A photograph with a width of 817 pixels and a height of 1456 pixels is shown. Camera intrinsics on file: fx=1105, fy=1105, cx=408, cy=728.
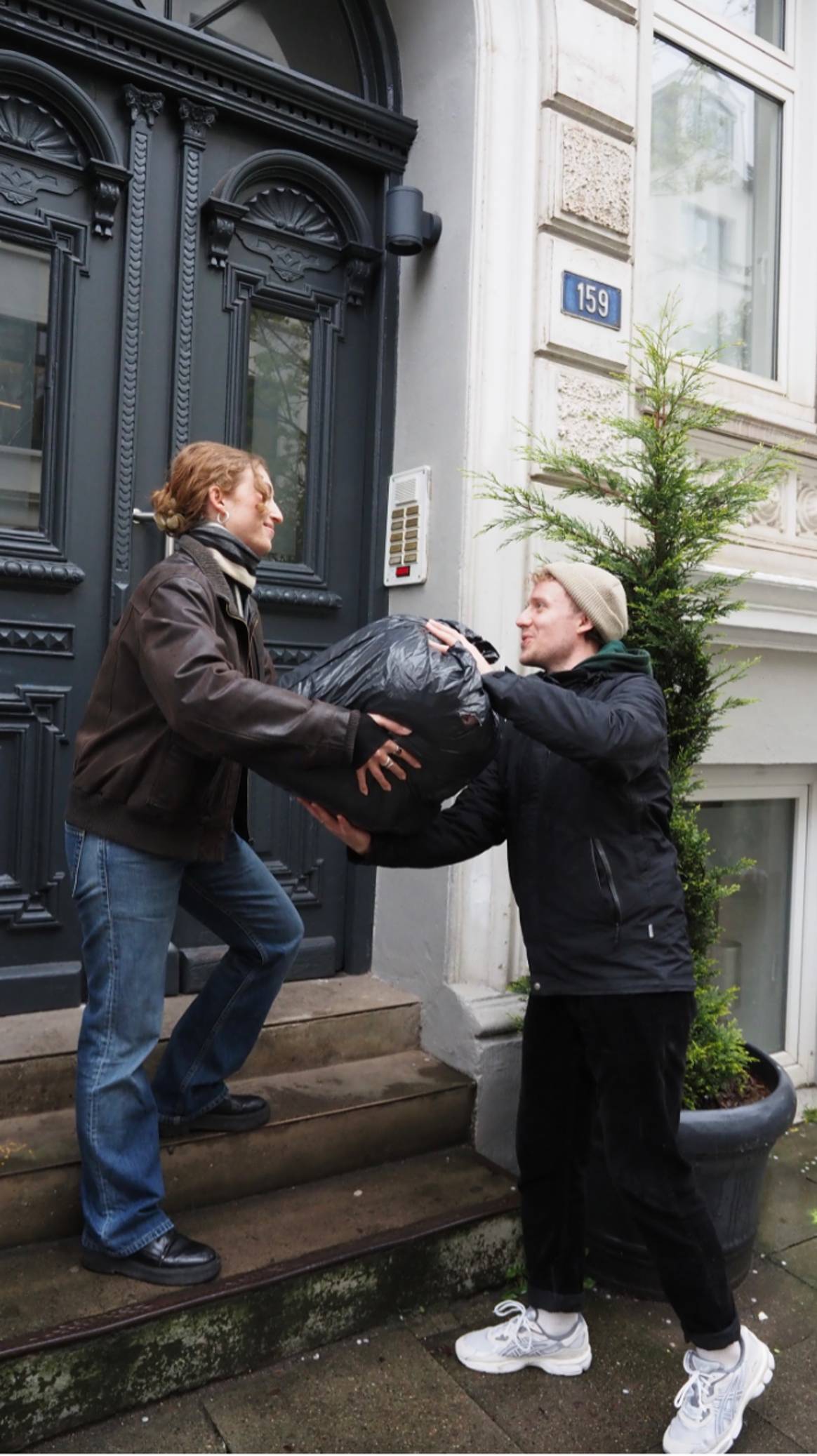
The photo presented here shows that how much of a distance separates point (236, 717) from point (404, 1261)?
1606 mm

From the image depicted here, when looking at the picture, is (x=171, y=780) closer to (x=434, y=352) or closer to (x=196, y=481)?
(x=196, y=481)

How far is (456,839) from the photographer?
2.62m

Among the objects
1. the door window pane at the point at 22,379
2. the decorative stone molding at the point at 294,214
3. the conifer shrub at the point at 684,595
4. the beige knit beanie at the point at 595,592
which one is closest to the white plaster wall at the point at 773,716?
the conifer shrub at the point at 684,595

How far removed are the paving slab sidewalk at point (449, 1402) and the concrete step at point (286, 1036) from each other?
0.85 meters

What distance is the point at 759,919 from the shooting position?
5059 millimetres

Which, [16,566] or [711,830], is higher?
[16,566]

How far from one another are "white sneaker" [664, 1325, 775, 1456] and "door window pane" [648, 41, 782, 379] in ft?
12.2

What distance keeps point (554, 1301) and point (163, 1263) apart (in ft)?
3.13

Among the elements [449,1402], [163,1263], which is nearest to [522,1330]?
[449,1402]

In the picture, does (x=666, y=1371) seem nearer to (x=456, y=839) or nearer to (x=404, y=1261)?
(x=404, y=1261)

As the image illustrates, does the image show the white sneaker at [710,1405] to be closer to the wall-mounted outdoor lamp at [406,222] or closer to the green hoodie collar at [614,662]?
the green hoodie collar at [614,662]

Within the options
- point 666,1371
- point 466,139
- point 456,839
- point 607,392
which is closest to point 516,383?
point 607,392

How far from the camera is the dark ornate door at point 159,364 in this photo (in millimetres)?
3336

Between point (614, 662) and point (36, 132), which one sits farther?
point (36, 132)
